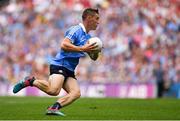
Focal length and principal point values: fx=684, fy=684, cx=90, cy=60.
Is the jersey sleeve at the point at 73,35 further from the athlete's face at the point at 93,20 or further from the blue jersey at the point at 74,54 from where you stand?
the athlete's face at the point at 93,20

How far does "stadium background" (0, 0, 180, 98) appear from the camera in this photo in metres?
26.7

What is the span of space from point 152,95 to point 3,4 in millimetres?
A: 7461

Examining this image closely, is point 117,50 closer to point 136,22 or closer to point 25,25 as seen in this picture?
point 136,22

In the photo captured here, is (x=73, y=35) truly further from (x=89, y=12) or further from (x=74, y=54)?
(x=89, y=12)

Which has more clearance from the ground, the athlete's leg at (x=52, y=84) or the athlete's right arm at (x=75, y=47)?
the athlete's right arm at (x=75, y=47)

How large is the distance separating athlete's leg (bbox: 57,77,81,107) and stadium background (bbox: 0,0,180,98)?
13044 mm

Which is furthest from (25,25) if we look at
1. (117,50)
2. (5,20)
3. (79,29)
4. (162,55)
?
(79,29)

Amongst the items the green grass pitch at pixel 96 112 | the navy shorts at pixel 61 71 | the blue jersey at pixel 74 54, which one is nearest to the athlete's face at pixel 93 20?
the blue jersey at pixel 74 54

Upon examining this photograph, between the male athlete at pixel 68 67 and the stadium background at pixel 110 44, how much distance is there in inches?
514

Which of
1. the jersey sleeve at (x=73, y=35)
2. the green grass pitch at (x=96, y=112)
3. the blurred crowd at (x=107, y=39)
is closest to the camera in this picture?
the green grass pitch at (x=96, y=112)

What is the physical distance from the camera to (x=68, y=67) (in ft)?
43.9

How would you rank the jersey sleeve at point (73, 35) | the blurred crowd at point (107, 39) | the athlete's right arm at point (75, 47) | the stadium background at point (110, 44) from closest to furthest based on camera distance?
the athlete's right arm at point (75, 47) → the jersey sleeve at point (73, 35) → the stadium background at point (110, 44) → the blurred crowd at point (107, 39)

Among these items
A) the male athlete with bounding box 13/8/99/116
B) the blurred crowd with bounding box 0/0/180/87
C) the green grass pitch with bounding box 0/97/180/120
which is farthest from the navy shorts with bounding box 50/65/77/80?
the blurred crowd with bounding box 0/0/180/87

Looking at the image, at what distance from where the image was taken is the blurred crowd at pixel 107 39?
27.3 metres
